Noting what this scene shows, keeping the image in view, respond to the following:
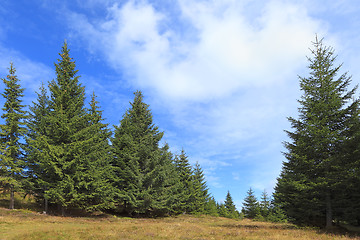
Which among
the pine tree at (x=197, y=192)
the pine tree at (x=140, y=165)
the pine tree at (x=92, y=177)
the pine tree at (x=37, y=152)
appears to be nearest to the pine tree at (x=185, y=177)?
the pine tree at (x=197, y=192)

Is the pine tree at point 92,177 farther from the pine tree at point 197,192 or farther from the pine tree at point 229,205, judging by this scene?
the pine tree at point 229,205

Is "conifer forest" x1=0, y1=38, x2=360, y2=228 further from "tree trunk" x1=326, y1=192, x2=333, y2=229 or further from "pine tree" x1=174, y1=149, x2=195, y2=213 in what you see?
"pine tree" x1=174, y1=149, x2=195, y2=213

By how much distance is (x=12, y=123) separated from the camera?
86.4ft

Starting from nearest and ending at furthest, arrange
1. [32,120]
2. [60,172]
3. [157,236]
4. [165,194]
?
[157,236] → [60,172] → [32,120] → [165,194]

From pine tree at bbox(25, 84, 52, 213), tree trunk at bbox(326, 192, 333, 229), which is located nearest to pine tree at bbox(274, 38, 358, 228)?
tree trunk at bbox(326, 192, 333, 229)

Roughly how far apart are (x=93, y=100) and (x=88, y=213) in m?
18.7

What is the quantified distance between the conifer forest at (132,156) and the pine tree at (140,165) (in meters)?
0.14

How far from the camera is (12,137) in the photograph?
1060 inches

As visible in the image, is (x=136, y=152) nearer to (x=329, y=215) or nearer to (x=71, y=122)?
(x=71, y=122)

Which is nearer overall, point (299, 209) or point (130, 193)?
point (299, 209)

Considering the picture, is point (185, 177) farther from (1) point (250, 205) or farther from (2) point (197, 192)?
(1) point (250, 205)

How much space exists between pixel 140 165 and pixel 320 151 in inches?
831

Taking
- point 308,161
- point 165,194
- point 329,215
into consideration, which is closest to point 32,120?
point 165,194

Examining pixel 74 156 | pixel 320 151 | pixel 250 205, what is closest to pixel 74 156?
pixel 74 156
